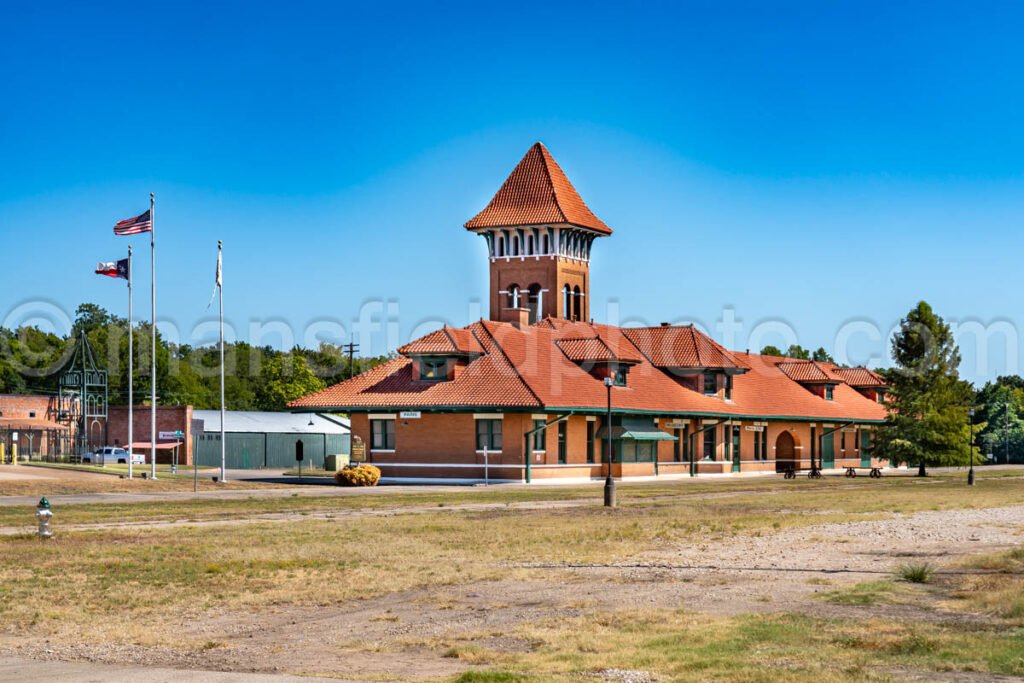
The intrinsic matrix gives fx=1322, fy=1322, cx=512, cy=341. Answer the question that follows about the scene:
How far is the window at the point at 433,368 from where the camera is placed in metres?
62.1

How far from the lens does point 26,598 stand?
701 inches

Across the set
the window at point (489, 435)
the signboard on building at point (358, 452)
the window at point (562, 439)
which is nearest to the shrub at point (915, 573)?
the window at point (489, 435)

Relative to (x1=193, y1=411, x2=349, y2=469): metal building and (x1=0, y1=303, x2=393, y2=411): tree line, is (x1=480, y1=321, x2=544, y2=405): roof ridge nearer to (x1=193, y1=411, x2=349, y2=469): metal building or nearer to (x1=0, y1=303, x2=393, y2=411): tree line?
(x1=193, y1=411, x2=349, y2=469): metal building

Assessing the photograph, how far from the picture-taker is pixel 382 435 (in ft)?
203

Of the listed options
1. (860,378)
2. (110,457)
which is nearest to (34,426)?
(110,457)

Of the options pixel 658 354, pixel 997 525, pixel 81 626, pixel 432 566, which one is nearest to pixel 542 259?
pixel 658 354

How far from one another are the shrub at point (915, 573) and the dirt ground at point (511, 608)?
434 mm

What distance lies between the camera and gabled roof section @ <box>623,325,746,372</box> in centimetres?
7356

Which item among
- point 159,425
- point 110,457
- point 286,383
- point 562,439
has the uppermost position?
point 286,383

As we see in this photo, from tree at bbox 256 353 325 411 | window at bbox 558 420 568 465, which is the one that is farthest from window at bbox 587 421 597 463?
tree at bbox 256 353 325 411

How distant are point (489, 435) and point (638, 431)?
8818mm

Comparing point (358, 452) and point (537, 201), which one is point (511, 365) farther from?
point (537, 201)

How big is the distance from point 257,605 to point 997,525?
64.2 feet

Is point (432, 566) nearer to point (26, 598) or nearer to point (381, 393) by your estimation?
point (26, 598)
